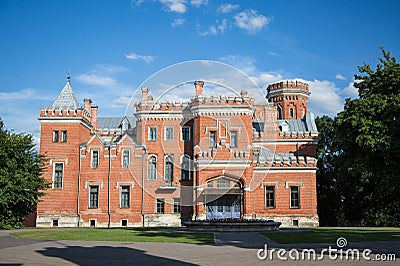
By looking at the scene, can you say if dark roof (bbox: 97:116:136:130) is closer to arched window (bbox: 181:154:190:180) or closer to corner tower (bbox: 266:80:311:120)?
arched window (bbox: 181:154:190:180)

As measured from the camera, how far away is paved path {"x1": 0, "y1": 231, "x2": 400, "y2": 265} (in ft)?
40.9

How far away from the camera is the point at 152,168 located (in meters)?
37.6

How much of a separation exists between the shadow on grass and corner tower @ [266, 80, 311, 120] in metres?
37.9

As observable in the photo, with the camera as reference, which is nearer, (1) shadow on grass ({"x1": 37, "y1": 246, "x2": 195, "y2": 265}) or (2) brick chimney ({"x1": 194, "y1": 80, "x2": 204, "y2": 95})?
(1) shadow on grass ({"x1": 37, "y1": 246, "x2": 195, "y2": 265})

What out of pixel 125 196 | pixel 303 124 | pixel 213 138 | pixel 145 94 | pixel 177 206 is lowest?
pixel 177 206

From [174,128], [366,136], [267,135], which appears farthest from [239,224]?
[267,135]

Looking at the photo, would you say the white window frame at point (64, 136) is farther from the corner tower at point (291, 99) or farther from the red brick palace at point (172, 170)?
the corner tower at point (291, 99)

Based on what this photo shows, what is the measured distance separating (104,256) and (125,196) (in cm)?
2341

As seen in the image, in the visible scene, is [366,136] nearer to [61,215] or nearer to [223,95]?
[223,95]

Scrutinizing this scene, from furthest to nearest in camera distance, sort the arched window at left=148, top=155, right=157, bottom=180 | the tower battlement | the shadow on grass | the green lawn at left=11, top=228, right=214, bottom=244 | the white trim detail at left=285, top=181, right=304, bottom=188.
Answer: the tower battlement
the arched window at left=148, top=155, right=157, bottom=180
the white trim detail at left=285, top=181, right=304, bottom=188
the green lawn at left=11, top=228, right=214, bottom=244
the shadow on grass

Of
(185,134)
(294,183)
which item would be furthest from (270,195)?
(185,134)

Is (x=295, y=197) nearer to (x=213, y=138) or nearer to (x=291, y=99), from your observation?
(x=213, y=138)

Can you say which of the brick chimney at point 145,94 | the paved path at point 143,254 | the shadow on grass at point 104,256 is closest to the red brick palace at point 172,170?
the brick chimney at point 145,94

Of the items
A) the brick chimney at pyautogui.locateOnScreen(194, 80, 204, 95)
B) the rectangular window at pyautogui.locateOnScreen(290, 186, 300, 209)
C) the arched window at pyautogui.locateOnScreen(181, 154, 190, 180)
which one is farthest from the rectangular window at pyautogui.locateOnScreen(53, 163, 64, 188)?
the rectangular window at pyautogui.locateOnScreen(290, 186, 300, 209)
